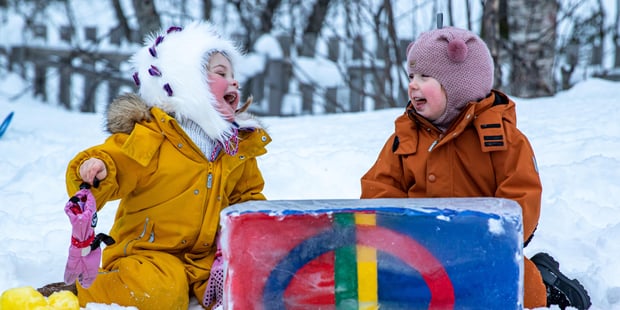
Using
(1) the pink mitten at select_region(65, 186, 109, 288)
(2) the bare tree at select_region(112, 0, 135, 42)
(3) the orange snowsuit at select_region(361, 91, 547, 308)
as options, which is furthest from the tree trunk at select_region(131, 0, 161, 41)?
(1) the pink mitten at select_region(65, 186, 109, 288)

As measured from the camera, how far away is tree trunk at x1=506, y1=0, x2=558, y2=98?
22.5ft

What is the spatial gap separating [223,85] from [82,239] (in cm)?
80

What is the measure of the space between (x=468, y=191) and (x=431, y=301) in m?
0.78

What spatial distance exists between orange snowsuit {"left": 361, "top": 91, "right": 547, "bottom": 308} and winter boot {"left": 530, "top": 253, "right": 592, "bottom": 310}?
0.43 feet

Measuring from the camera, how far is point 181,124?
2.87 m

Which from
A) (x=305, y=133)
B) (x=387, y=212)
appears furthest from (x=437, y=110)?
(x=305, y=133)

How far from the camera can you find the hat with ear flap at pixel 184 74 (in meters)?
2.81

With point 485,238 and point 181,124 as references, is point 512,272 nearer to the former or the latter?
point 485,238

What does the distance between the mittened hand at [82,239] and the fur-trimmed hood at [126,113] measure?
0.40 metres

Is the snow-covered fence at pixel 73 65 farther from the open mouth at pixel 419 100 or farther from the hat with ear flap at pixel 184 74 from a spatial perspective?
the open mouth at pixel 419 100

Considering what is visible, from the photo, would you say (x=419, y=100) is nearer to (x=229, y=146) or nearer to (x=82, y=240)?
(x=229, y=146)

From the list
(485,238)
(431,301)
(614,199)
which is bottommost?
(614,199)

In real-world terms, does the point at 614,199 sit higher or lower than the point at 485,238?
lower

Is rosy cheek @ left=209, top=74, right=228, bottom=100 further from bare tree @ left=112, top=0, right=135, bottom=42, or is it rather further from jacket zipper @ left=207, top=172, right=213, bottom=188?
bare tree @ left=112, top=0, right=135, bottom=42
